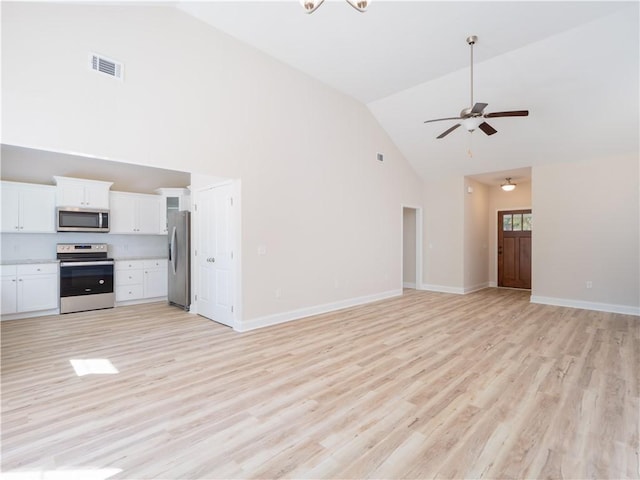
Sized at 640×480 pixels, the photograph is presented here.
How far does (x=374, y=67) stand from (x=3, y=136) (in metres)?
4.52

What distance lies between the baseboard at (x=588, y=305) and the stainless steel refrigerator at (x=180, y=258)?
22.2ft

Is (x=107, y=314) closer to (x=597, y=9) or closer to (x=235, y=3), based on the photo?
(x=235, y=3)

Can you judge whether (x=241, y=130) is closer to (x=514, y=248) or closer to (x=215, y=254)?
(x=215, y=254)

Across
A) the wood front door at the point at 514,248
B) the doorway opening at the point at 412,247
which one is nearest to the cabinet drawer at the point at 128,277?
the doorway opening at the point at 412,247

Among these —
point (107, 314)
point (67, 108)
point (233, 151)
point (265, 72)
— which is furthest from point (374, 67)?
point (107, 314)

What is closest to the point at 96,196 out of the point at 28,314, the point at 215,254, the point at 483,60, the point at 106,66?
the point at 28,314

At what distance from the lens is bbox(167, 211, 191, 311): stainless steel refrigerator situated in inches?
211

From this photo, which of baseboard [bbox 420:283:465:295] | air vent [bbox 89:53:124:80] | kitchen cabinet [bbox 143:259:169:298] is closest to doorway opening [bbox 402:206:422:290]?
baseboard [bbox 420:283:465:295]

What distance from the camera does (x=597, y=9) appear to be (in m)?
3.54

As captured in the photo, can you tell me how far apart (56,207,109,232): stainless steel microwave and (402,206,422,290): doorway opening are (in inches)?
260

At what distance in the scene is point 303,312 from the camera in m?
5.05

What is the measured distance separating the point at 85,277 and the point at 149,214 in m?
1.66

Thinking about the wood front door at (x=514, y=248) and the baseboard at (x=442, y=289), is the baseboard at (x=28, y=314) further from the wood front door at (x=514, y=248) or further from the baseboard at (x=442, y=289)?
the wood front door at (x=514, y=248)

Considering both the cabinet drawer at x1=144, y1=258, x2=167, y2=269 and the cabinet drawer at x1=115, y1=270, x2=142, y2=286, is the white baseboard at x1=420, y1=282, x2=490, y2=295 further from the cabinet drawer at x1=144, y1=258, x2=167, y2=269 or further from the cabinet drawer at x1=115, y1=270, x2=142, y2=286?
the cabinet drawer at x1=115, y1=270, x2=142, y2=286
